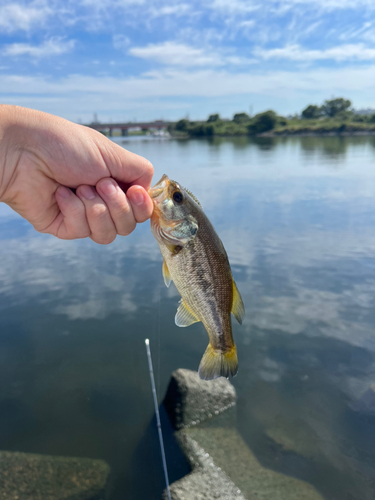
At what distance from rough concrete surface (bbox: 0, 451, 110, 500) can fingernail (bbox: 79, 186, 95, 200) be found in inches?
203

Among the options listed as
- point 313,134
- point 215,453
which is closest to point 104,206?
point 215,453

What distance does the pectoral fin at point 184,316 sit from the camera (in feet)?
10.2

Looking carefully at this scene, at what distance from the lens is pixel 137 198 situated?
2.98 meters

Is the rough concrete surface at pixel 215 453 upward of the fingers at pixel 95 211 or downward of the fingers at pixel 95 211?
downward

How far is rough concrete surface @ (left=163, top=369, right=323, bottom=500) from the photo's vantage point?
5.17 metres

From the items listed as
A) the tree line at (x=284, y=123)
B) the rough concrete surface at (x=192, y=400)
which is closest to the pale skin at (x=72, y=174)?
the rough concrete surface at (x=192, y=400)

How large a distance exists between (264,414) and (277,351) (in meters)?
1.90

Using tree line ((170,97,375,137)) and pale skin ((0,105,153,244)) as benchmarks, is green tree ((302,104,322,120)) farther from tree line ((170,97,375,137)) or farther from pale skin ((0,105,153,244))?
pale skin ((0,105,153,244))

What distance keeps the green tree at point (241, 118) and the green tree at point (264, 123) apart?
76.7ft

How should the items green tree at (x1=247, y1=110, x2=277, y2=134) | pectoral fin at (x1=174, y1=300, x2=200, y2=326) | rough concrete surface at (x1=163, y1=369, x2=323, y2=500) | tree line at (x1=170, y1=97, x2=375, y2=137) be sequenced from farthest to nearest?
1. green tree at (x1=247, y1=110, x2=277, y2=134)
2. tree line at (x1=170, y1=97, x2=375, y2=137)
3. rough concrete surface at (x1=163, y1=369, x2=323, y2=500)
4. pectoral fin at (x1=174, y1=300, x2=200, y2=326)

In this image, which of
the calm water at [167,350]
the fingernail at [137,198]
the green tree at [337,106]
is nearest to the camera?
the fingernail at [137,198]

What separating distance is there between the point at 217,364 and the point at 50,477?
15.6ft

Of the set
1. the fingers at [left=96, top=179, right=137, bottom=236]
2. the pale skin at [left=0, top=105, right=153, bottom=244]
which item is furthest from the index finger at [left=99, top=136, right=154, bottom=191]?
the fingers at [left=96, top=179, right=137, bottom=236]

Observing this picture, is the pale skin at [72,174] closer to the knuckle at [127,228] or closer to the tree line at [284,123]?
the knuckle at [127,228]
